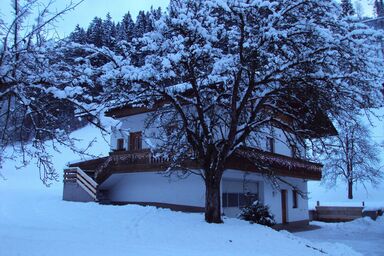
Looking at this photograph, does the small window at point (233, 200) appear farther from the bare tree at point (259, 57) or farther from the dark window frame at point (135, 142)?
the bare tree at point (259, 57)

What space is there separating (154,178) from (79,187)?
4422mm

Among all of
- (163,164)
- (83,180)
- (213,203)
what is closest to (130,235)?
(213,203)

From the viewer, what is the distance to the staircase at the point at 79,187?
23.2 metres

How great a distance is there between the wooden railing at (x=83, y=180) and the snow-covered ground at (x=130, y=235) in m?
2.43

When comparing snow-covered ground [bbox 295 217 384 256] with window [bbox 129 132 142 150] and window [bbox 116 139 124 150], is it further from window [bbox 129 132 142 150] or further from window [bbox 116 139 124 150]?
window [bbox 116 139 124 150]

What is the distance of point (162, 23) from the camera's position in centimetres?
1423

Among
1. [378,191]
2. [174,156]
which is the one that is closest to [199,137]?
[174,156]

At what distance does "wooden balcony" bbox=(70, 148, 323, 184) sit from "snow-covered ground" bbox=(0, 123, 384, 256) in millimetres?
2610

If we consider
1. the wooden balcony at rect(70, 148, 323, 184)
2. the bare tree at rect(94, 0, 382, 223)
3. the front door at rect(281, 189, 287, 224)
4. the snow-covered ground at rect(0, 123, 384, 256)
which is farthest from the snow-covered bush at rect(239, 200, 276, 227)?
the front door at rect(281, 189, 287, 224)

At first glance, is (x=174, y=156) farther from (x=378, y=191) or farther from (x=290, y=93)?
(x=378, y=191)

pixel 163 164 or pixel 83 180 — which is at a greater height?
pixel 163 164

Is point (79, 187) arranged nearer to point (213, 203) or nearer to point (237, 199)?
point (237, 199)

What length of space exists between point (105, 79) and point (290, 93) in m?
6.80

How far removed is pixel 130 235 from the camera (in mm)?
13383
